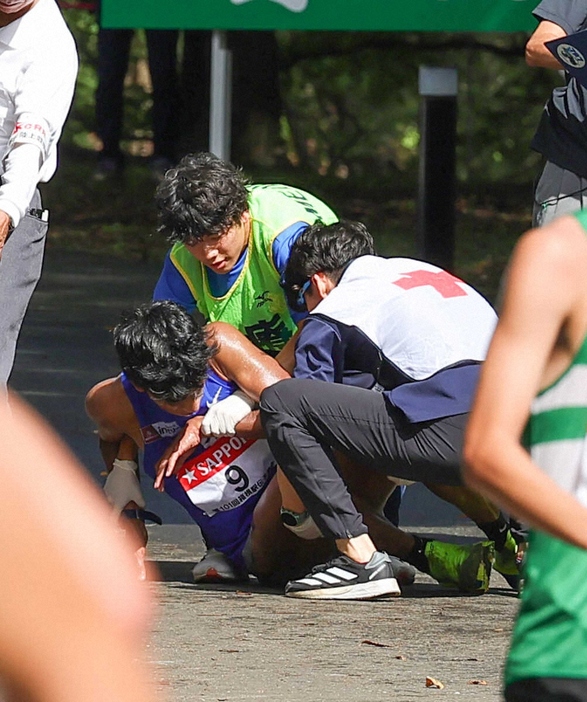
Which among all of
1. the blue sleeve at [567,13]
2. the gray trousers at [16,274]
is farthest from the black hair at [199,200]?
the blue sleeve at [567,13]

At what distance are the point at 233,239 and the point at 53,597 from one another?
4.02 m

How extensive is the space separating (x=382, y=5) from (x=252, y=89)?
7.01 metres

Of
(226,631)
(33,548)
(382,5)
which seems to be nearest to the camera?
(33,548)

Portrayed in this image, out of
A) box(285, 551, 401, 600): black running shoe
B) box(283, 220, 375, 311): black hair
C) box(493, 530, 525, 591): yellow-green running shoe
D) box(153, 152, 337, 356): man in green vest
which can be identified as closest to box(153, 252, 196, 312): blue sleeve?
box(153, 152, 337, 356): man in green vest

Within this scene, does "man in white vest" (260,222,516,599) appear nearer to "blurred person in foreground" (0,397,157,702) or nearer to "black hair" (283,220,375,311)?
"black hair" (283,220,375,311)

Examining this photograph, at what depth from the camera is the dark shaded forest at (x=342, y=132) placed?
13602 mm

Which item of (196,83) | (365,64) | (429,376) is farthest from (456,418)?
(365,64)

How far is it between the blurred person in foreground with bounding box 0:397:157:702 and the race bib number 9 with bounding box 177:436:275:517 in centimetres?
369

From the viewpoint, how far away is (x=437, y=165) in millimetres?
9289

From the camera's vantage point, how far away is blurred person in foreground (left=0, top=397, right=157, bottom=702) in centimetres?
131

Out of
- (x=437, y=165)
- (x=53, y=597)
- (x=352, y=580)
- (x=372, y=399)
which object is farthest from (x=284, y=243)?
(x=437, y=165)

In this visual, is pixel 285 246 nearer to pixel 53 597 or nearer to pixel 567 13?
pixel 567 13

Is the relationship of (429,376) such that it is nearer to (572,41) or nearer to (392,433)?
(392,433)

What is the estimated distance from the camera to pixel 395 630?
4.56 m
